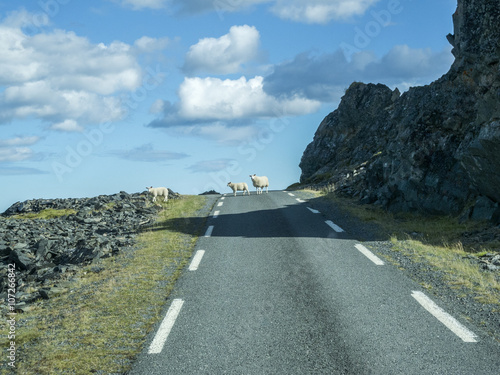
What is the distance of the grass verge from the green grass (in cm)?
611

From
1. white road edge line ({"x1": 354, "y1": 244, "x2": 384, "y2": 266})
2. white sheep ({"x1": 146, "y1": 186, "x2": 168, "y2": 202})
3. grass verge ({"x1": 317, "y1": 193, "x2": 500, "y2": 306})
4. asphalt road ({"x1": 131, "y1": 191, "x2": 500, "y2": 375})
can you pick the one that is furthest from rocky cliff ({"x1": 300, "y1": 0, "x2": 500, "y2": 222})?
white sheep ({"x1": 146, "y1": 186, "x2": 168, "y2": 202})

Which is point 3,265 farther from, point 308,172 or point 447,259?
point 308,172

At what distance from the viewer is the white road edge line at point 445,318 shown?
6832mm

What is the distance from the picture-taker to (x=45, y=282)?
13.5 m

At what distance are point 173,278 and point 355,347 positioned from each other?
5.45 meters

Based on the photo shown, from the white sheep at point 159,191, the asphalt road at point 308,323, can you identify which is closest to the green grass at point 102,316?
the asphalt road at point 308,323

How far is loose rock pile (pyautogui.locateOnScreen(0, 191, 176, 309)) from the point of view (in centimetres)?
1387

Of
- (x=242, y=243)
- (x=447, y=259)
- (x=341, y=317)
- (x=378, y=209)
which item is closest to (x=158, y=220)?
(x=242, y=243)

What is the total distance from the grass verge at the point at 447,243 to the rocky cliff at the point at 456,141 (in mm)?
940

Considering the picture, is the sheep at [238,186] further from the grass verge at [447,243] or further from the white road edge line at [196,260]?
the white road edge line at [196,260]

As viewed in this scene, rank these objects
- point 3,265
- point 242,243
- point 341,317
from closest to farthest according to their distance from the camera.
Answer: point 341,317 → point 242,243 → point 3,265

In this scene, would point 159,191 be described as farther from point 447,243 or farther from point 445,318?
point 445,318

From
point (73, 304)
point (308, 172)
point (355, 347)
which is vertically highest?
point (308, 172)

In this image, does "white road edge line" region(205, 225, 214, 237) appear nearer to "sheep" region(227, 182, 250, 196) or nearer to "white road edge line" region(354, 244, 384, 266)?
"white road edge line" region(354, 244, 384, 266)
